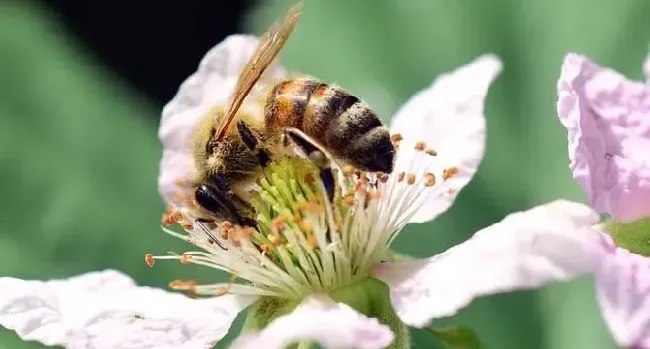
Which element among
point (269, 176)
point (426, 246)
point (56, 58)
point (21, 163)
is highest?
point (56, 58)

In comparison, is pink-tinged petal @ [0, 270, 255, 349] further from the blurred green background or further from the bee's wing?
the blurred green background

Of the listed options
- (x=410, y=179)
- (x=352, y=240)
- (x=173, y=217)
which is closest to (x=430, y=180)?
(x=410, y=179)

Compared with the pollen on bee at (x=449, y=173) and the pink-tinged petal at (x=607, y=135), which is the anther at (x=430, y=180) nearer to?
the pollen on bee at (x=449, y=173)

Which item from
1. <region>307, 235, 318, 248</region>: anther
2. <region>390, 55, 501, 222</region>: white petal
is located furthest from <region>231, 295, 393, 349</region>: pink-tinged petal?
<region>390, 55, 501, 222</region>: white petal

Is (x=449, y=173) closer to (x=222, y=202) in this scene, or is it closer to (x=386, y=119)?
(x=222, y=202)

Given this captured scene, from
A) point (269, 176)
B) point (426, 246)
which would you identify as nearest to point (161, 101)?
point (426, 246)

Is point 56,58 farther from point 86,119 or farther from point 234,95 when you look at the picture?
point 234,95

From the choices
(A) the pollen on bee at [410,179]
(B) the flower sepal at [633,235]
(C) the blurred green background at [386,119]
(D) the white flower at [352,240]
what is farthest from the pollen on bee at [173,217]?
(B) the flower sepal at [633,235]
